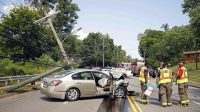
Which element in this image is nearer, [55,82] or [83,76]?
[55,82]

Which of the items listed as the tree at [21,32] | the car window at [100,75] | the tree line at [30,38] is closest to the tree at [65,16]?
the tree line at [30,38]

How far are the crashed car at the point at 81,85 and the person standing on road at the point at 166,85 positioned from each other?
9.59 feet

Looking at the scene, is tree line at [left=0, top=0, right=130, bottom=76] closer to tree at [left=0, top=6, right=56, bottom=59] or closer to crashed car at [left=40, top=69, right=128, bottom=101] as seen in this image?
tree at [left=0, top=6, right=56, bottom=59]

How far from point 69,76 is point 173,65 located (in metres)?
68.4

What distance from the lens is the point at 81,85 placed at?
16.4m

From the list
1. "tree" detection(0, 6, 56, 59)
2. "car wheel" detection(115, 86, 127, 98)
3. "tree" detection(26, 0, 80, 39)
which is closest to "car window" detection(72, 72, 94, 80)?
"car wheel" detection(115, 86, 127, 98)

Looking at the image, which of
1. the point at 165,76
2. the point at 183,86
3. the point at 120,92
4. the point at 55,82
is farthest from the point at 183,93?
the point at 55,82

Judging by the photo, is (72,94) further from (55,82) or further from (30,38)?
(30,38)

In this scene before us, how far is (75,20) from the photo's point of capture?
74.9 m

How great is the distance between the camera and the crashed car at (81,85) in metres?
15.8

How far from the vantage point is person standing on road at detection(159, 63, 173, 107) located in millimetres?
14711

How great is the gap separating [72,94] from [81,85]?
2.09ft

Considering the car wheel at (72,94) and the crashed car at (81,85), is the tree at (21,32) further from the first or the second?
the car wheel at (72,94)

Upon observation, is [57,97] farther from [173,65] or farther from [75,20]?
[173,65]
